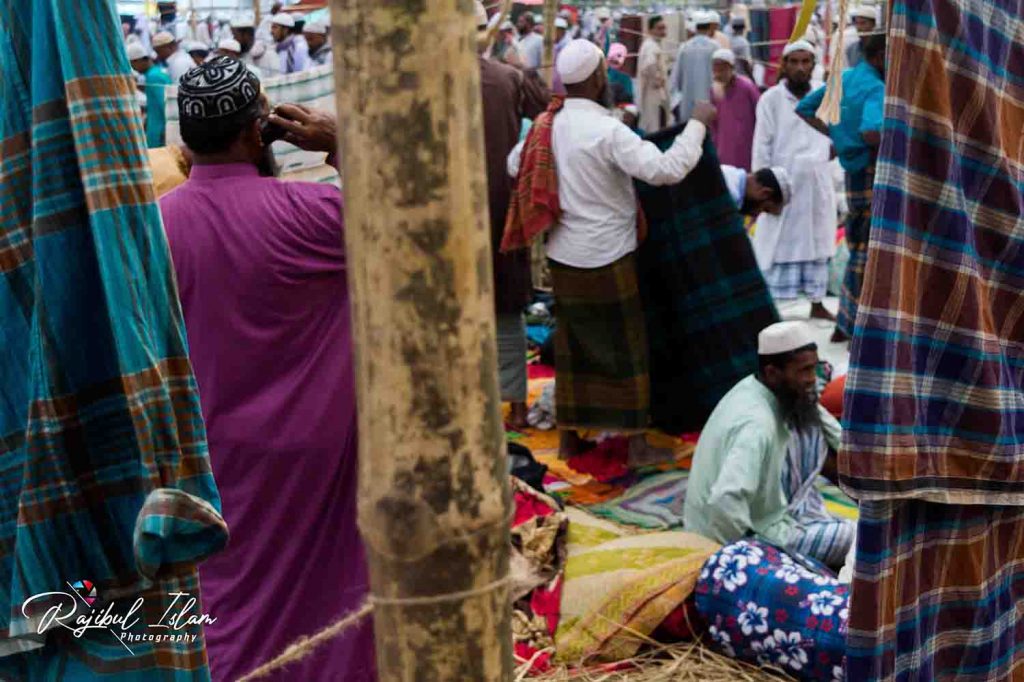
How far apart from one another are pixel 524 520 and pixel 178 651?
96.2 inches

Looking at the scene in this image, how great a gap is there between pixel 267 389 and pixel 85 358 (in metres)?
0.75

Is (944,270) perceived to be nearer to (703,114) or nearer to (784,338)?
(784,338)

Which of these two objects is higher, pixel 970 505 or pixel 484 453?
pixel 484 453

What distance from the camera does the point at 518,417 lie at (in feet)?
21.4

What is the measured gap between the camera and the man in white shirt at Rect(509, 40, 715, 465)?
5.43m

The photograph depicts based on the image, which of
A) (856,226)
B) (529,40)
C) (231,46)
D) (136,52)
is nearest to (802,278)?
(856,226)

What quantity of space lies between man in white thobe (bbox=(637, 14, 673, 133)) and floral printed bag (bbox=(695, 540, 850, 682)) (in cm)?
1029

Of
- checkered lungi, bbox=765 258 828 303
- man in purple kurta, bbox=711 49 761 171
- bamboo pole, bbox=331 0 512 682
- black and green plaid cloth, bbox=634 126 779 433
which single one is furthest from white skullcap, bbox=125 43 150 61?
bamboo pole, bbox=331 0 512 682

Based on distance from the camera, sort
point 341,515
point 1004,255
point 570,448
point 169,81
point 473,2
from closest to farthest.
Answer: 1. point 473,2
2. point 1004,255
3. point 341,515
4. point 570,448
5. point 169,81

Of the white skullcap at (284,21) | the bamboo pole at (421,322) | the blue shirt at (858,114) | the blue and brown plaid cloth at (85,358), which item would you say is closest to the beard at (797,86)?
the blue shirt at (858,114)

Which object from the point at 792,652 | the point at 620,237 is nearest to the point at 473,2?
the point at 792,652

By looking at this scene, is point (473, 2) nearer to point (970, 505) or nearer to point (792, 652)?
point (970, 505)

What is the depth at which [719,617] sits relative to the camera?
4.05 m

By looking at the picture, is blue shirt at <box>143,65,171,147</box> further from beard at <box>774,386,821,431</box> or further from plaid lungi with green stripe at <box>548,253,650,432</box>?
beard at <box>774,386,821,431</box>
